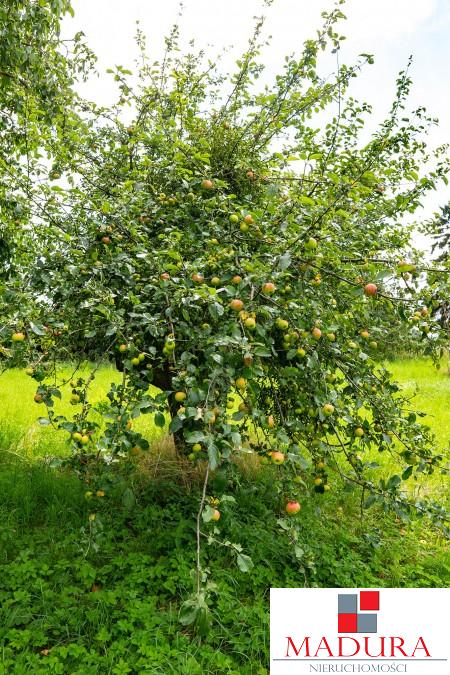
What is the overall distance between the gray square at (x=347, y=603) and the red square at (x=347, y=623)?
0.02 metres

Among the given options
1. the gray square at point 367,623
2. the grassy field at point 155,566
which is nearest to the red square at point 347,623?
the gray square at point 367,623

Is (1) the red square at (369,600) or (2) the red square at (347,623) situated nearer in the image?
(2) the red square at (347,623)

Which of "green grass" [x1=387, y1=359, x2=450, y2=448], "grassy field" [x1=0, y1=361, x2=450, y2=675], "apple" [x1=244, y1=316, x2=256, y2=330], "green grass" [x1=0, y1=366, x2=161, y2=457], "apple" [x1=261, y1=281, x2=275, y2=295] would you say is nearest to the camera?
"apple" [x1=244, y1=316, x2=256, y2=330]

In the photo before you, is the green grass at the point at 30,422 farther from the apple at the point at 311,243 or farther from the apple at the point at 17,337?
the apple at the point at 311,243

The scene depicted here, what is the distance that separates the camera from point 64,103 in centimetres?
380

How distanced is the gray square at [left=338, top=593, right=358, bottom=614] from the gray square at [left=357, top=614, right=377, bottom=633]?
45 mm

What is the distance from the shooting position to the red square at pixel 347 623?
2.27 metres

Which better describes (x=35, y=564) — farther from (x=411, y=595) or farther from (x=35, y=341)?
(x=411, y=595)

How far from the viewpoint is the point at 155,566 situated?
9.10ft

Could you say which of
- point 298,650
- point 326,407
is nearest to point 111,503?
point 298,650

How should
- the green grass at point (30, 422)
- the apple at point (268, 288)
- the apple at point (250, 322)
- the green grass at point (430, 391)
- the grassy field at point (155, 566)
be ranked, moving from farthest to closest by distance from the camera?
1. the green grass at point (430, 391)
2. the green grass at point (30, 422)
3. the grassy field at point (155, 566)
4. the apple at point (268, 288)
5. the apple at point (250, 322)

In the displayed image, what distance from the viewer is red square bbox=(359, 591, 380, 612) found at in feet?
7.85

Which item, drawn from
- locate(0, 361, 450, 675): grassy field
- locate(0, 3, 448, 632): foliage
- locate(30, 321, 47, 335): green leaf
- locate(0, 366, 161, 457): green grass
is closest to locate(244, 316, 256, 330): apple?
locate(0, 3, 448, 632): foliage

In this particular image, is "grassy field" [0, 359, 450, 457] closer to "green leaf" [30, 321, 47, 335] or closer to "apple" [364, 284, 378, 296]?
"green leaf" [30, 321, 47, 335]
